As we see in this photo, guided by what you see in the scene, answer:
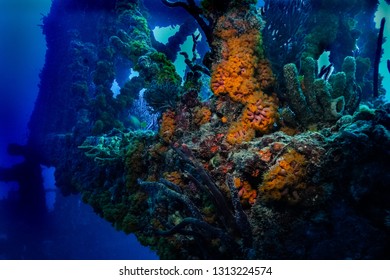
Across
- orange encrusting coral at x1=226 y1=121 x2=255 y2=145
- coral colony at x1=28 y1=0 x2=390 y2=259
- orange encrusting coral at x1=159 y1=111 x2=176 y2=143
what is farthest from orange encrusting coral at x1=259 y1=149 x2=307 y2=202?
orange encrusting coral at x1=159 y1=111 x2=176 y2=143

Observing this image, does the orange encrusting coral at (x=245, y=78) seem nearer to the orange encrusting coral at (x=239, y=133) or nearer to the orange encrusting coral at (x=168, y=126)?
the orange encrusting coral at (x=239, y=133)

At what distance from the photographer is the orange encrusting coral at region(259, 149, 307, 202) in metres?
2.50

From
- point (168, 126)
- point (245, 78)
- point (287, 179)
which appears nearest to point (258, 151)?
point (287, 179)

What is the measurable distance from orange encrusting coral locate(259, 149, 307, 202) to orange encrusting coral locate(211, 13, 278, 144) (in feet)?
2.47

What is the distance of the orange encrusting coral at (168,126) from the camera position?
4.19 meters

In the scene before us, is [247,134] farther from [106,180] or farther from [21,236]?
[21,236]

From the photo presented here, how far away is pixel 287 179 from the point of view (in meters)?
2.49

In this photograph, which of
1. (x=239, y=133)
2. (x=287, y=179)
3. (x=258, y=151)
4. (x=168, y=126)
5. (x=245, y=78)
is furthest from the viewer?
(x=168, y=126)

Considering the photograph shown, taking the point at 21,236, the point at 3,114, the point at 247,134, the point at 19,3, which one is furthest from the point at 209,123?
the point at 3,114

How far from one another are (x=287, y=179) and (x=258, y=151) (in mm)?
454

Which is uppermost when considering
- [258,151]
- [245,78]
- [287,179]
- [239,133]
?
[245,78]

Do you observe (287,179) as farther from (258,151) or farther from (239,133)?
(239,133)

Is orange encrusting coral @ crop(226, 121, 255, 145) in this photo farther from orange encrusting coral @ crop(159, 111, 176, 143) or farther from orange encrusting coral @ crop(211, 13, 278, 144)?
orange encrusting coral @ crop(159, 111, 176, 143)

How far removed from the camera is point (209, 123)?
377 centimetres
